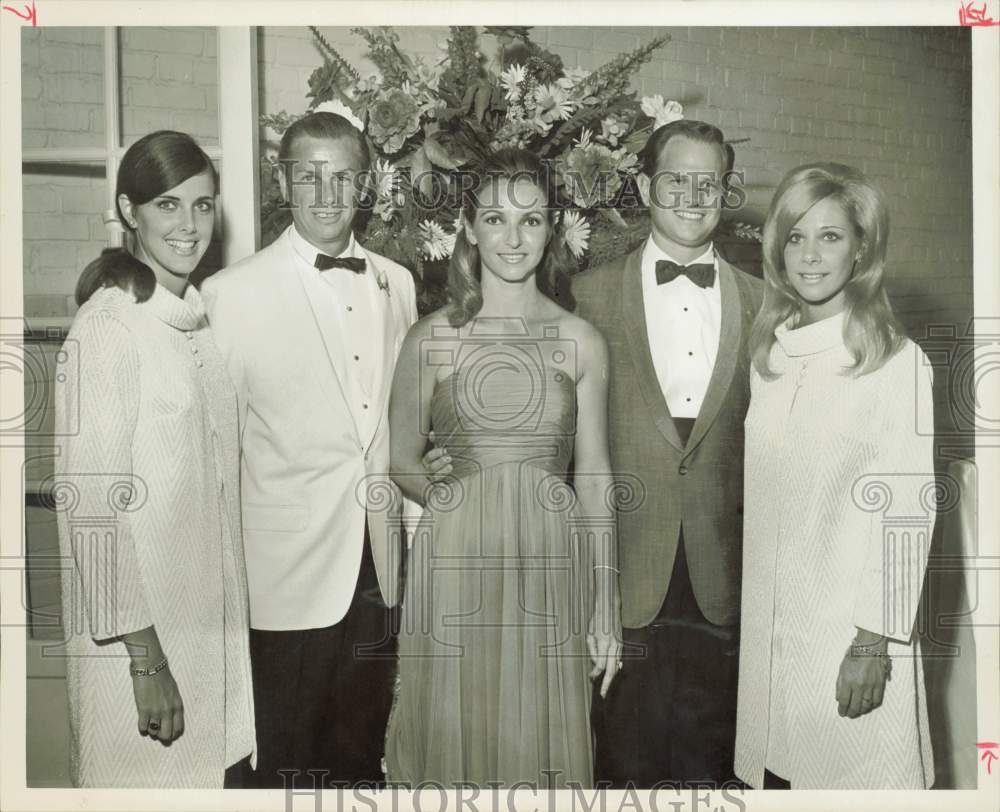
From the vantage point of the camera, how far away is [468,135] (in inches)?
137

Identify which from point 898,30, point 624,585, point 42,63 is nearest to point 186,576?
point 624,585

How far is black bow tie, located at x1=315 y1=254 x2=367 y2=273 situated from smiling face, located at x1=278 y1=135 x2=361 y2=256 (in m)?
0.04

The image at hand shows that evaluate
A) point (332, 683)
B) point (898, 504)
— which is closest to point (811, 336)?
point (898, 504)

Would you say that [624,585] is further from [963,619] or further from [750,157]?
[750,157]

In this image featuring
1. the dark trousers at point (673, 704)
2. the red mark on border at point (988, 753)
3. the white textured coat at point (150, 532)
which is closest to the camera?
the white textured coat at point (150, 532)

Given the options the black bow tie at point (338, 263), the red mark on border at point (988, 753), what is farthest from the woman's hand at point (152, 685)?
the red mark on border at point (988, 753)

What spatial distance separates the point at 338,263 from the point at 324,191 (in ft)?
0.83

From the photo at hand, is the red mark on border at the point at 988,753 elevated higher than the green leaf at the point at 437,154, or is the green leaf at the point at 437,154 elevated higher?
the green leaf at the point at 437,154

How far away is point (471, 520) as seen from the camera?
3.48 m

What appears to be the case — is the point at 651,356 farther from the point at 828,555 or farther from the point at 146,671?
the point at 146,671

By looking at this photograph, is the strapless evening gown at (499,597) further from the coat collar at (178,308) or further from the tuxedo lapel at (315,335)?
the coat collar at (178,308)

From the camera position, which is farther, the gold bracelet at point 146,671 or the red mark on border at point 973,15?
the red mark on border at point 973,15

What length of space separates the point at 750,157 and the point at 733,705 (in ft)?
6.20

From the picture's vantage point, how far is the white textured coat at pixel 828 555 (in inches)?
138
